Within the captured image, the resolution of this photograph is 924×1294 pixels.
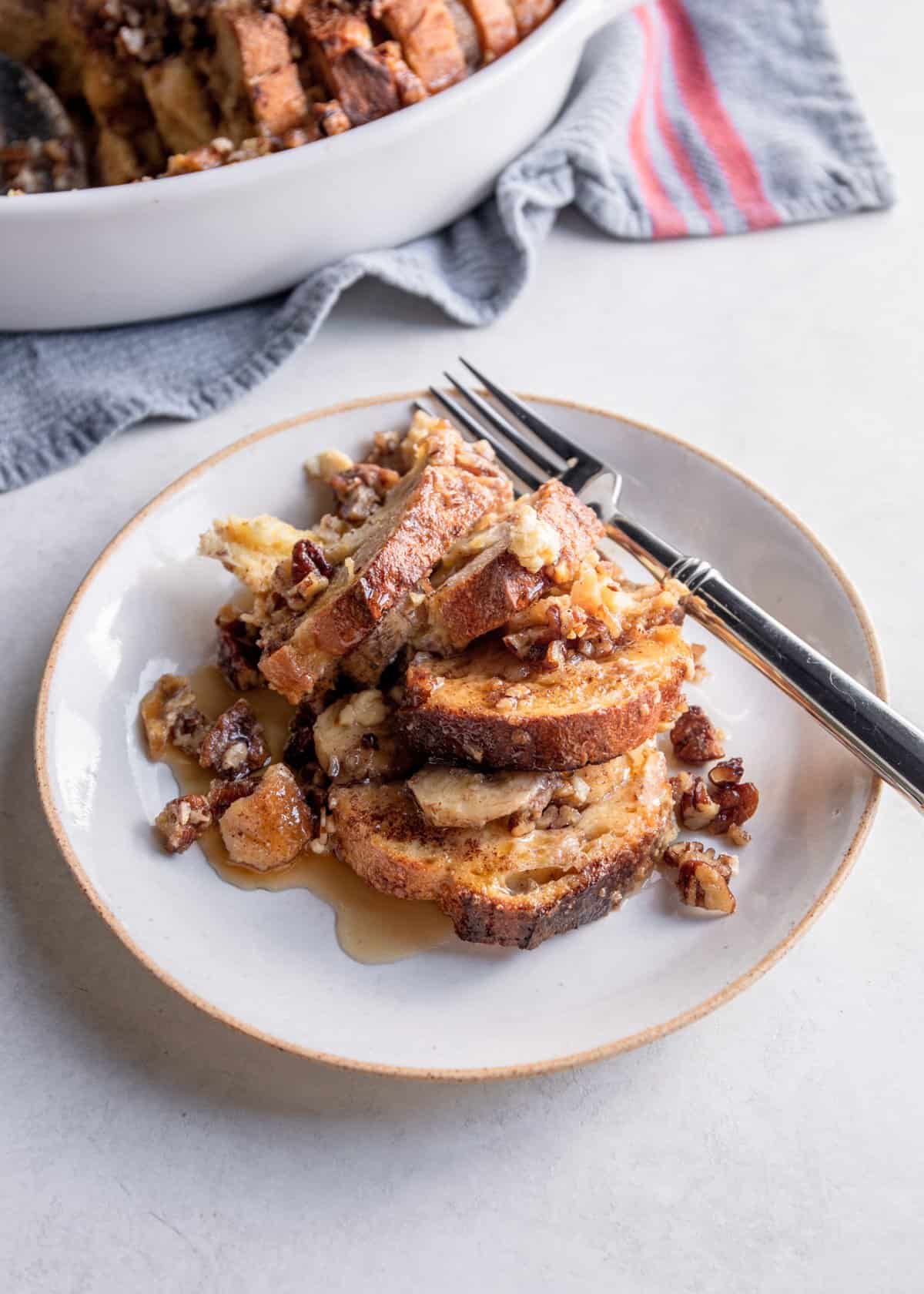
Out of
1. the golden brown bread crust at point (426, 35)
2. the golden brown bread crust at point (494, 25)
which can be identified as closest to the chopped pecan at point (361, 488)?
the golden brown bread crust at point (426, 35)

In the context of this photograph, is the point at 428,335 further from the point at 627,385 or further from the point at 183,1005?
the point at 183,1005

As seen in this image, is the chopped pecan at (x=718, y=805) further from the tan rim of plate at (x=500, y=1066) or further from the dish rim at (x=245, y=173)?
the dish rim at (x=245, y=173)

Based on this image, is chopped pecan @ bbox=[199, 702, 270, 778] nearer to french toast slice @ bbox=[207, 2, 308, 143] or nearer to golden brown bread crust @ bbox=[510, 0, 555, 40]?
french toast slice @ bbox=[207, 2, 308, 143]

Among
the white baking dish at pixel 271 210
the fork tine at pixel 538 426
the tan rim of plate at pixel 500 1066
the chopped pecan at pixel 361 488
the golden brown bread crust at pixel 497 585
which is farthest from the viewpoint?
the white baking dish at pixel 271 210

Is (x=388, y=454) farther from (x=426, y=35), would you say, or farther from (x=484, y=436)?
(x=426, y=35)

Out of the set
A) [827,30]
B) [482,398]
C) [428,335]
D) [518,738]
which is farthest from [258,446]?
[827,30]
